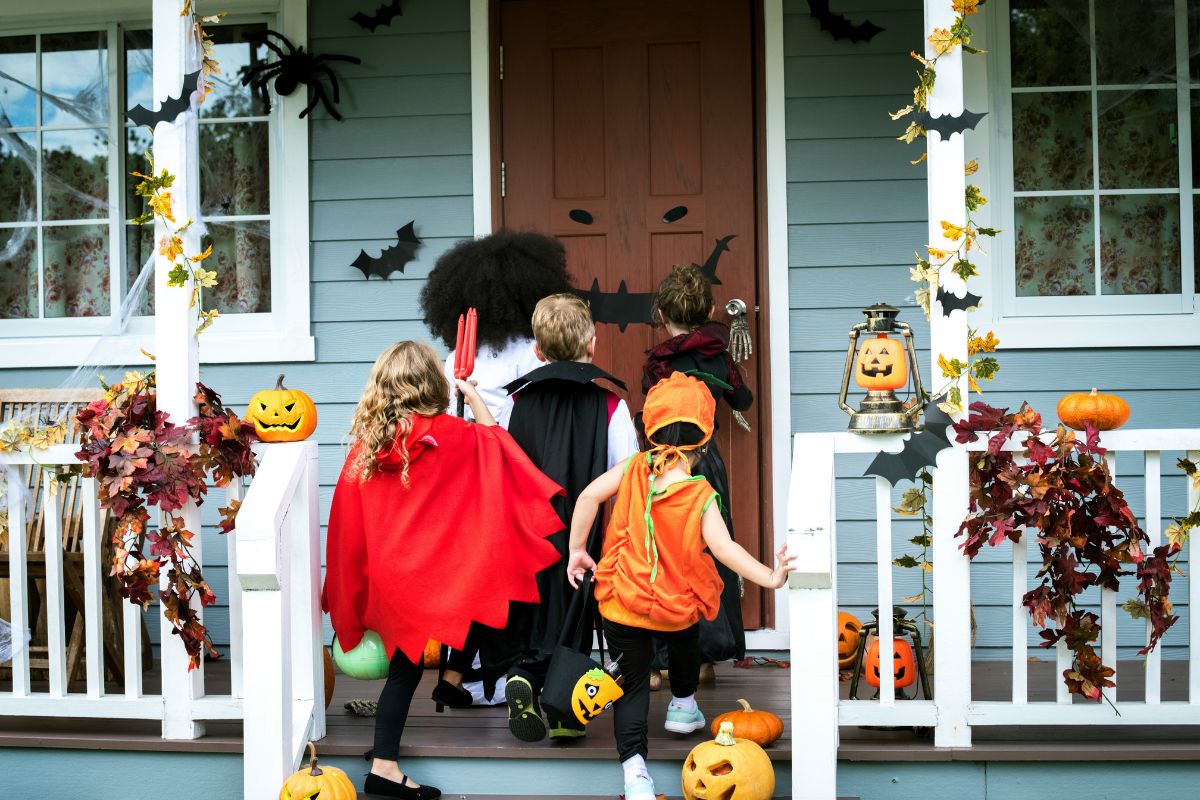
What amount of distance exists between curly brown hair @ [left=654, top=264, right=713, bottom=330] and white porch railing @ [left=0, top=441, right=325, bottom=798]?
58.8 inches

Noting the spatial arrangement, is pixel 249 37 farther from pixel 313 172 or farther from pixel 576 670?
pixel 576 670

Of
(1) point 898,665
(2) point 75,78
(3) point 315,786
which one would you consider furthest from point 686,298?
(2) point 75,78

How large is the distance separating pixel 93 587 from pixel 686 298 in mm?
2389

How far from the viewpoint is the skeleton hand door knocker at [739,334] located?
162 inches

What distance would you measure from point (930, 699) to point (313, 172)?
3.50 m

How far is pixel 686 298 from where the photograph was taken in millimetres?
3684

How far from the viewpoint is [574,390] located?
3238 mm

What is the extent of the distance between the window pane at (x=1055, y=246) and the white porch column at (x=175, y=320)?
3467 millimetres

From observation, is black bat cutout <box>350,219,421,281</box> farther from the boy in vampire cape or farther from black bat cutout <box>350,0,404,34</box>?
the boy in vampire cape

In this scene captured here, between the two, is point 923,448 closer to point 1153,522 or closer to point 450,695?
point 1153,522

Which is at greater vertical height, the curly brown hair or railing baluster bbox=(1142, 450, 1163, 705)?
the curly brown hair

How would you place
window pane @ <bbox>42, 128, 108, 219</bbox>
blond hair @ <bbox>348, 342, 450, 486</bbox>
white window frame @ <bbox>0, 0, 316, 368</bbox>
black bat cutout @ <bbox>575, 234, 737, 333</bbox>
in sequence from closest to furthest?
blond hair @ <bbox>348, 342, 450, 486</bbox>, black bat cutout @ <bbox>575, 234, 737, 333</bbox>, white window frame @ <bbox>0, 0, 316, 368</bbox>, window pane @ <bbox>42, 128, 108, 219</bbox>

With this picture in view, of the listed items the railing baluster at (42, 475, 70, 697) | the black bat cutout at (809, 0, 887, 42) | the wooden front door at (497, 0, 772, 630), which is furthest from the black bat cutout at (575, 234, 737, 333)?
the railing baluster at (42, 475, 70, 697)

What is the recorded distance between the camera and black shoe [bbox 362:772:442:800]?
2768 mm
